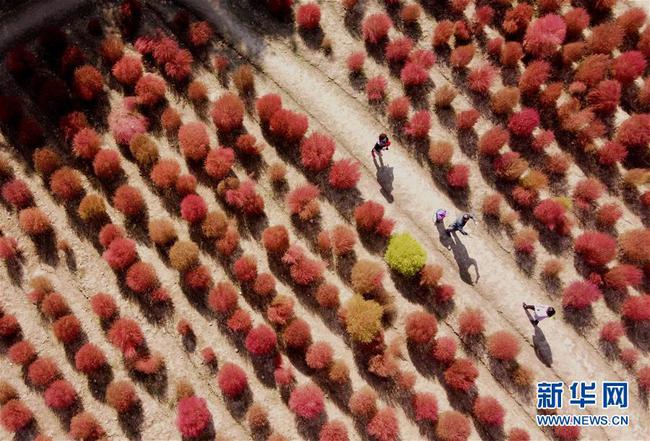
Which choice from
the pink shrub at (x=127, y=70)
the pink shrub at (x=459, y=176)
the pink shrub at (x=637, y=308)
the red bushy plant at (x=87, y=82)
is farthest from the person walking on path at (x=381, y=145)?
the red bushy plant at (x=87, y=82)

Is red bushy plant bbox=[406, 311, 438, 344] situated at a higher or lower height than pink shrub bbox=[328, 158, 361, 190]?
lower

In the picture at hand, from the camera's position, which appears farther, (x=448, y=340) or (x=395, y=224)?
(x=395, y=224)

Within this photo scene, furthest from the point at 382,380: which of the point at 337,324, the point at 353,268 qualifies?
the point at 353,268

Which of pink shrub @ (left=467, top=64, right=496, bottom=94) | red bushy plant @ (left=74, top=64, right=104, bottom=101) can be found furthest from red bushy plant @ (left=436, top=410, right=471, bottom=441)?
red bushy plant @ (left=74, top=64, right=104, bottom=101)

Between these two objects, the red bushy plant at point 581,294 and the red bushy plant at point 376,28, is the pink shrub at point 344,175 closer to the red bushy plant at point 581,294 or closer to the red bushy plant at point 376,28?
the red bushy plant at point 376,28

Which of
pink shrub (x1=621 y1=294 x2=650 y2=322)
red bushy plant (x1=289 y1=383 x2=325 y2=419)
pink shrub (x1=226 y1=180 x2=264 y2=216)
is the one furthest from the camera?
pink shrub (x1=226 y1=180 x2=264 y2=216)

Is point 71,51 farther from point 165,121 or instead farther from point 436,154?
point 436,154

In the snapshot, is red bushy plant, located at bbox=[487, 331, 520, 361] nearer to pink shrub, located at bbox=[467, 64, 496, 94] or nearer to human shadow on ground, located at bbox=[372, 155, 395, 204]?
human shadow on ground, located at bbox=[372, 155, 395, 204]

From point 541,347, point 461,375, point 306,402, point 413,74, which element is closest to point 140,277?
point 306,402
